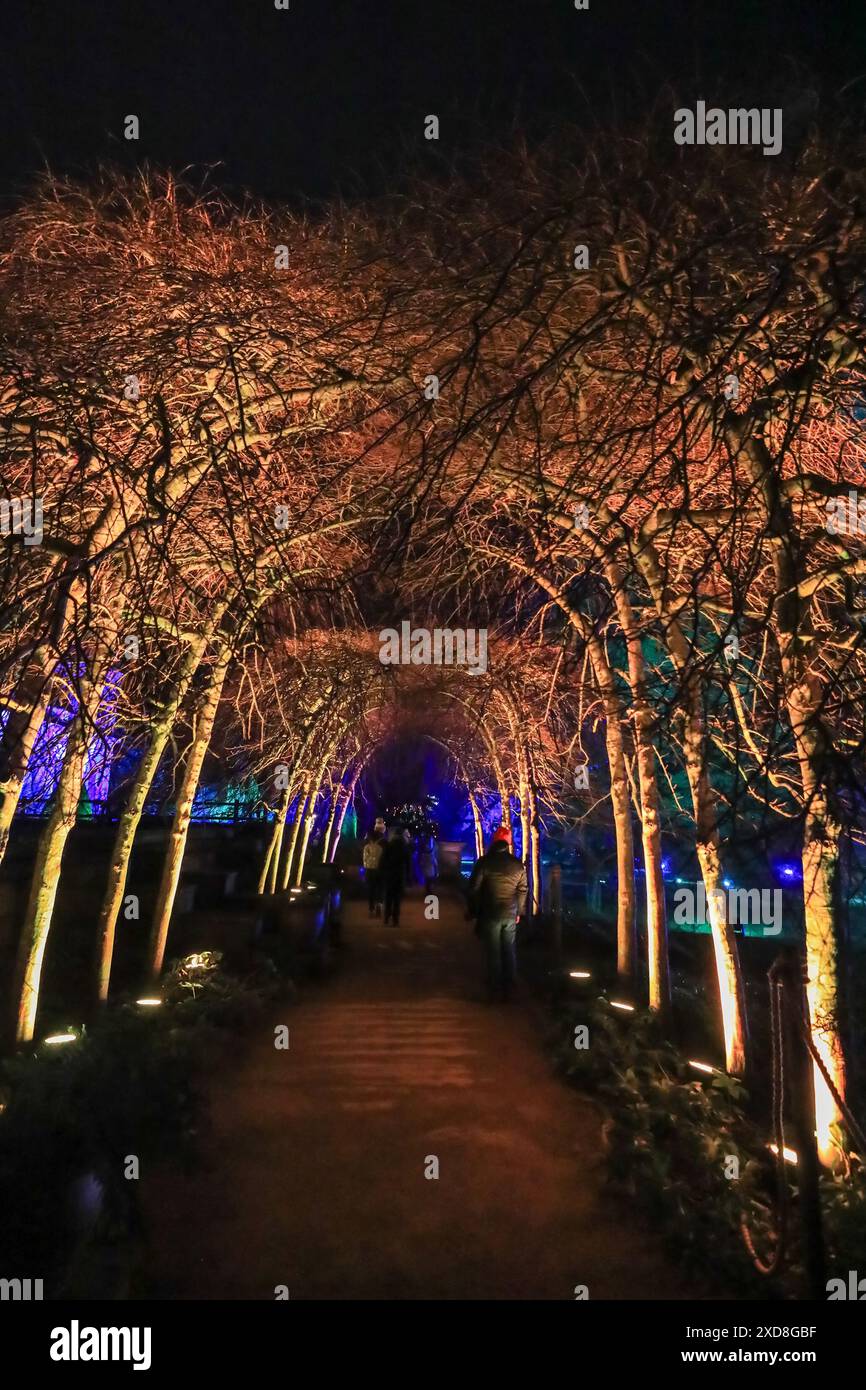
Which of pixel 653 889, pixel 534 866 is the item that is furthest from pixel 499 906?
pixel 534 866

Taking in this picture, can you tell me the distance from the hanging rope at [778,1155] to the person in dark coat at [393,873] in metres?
15.6

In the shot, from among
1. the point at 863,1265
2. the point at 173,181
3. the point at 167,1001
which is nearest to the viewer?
the point at 863,1265

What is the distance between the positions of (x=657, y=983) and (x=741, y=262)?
719cm

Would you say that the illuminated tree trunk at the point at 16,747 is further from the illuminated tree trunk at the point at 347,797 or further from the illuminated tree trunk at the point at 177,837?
the illuminated tree trunk at the point at 347,797

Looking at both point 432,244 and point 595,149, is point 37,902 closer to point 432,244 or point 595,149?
point 432,244

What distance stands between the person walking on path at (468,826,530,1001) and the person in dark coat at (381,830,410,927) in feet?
28.7

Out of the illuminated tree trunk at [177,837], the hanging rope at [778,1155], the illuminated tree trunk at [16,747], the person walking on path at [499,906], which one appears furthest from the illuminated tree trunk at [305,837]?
the hanging rope at [778,1155]

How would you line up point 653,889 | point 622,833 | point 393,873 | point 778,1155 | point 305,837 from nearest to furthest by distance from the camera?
point 778,1155 < point 653,889 < point 622,833 < point 393,873 < point 305,837

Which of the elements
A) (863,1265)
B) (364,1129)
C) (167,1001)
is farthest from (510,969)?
(863,1265)

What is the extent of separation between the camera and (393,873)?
70.1 feet

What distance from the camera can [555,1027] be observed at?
9.79 m

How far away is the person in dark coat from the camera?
21.0 m

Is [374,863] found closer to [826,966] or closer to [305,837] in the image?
[305,837]

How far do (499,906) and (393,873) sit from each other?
A: 10.0m
